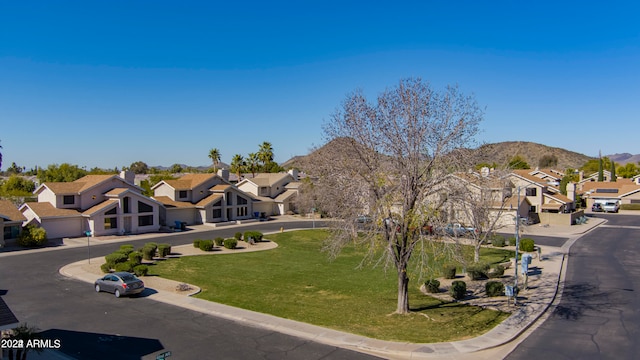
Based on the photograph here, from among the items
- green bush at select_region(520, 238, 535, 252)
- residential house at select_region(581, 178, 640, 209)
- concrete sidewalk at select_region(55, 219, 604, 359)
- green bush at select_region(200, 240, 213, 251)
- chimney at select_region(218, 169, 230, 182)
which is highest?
chimney at select_region(218, 169, 230, 182)

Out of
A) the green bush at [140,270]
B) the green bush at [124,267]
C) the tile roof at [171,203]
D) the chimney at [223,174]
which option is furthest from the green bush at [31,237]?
the chimney at [223,174]

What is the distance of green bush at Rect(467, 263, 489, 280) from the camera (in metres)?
28.6

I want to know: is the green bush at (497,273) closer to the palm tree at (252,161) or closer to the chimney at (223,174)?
the chimney at (223,174)

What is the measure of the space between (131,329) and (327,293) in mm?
11341

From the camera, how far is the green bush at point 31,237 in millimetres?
38469

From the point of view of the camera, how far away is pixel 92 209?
46.1m

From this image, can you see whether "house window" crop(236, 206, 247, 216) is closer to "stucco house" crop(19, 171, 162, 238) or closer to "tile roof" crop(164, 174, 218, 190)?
"tile roof" crop(164, 174, 218, 190)

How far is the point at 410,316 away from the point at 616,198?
264 ft

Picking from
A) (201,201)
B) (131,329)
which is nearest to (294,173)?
(201,201)

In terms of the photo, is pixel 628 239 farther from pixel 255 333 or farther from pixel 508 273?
pixel 255 333

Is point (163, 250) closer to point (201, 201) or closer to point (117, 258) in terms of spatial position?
point (117, 258)

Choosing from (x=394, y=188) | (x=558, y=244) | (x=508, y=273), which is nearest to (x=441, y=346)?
(x=394, y=188)

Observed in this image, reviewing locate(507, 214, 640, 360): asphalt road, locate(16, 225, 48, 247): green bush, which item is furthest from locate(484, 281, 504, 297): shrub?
locate(16, 225, 48, 247): green bush

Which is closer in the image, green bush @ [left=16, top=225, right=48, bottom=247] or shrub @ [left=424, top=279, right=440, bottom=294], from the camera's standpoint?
shrub @ [left=424, top=279, right=440, bottom=294]
